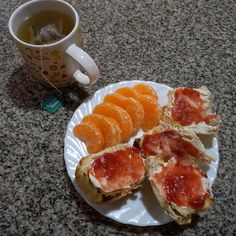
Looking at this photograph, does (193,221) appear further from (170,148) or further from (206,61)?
(206,61)

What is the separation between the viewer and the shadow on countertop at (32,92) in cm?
80

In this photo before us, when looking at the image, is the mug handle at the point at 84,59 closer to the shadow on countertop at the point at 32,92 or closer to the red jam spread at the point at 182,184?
the shadow on countertop at the point at 32,92

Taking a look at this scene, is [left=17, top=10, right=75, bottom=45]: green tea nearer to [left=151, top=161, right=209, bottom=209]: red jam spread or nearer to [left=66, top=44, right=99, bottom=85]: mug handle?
[left=66, top=44, right=99, bottom=85]: mug handle

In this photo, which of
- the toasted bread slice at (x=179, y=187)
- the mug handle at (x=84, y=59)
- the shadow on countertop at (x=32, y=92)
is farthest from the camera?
the shadow on countertop at (x=32, y=92)

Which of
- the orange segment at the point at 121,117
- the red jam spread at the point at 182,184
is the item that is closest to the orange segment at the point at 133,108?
the orange segment at the point at 121,117

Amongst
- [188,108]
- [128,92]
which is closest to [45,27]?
[128,92]

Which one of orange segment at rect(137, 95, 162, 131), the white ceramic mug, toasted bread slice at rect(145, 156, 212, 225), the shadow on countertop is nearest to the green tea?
the white ceramic mug

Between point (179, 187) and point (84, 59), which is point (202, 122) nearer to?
point (179, 187)

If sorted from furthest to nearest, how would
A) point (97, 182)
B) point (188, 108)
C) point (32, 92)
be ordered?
point (32, 92), point (188, 108), point (97, 182)

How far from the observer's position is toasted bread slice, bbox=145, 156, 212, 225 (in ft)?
1.92

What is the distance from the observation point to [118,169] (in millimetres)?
Answer: 614

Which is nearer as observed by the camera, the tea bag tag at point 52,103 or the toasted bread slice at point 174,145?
the toasted bread slice at point 174,145

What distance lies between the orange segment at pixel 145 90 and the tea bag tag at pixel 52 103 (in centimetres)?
19

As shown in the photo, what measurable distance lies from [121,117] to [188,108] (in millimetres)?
148
